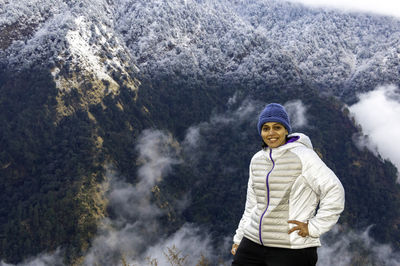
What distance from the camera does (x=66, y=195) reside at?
103062 millimetres

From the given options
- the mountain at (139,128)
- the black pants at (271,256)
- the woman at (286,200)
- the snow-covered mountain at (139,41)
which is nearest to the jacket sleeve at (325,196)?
the woman at (286,200)

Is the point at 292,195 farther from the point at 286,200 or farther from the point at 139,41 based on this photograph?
the point at 139,41

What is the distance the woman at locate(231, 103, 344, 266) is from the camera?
361 centimetres

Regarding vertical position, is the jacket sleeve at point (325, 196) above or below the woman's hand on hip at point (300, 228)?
above

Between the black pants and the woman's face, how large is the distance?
109 cm

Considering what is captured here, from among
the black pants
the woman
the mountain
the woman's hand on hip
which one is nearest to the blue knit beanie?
the woman

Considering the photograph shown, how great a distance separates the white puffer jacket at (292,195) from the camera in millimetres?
3574

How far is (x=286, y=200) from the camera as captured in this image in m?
3.95

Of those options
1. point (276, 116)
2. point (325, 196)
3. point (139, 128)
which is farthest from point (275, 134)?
point (139, 128)

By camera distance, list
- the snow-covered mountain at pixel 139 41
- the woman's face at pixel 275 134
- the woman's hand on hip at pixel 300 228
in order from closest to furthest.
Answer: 1. the woman's hand on hip at pixel 300 228
2. the woman's face at pixel 275 134
3. the snow-covered mountain at pixel 139 41

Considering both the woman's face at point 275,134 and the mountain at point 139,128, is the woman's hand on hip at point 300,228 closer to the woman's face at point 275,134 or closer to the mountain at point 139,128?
the woman's face at point 275,134

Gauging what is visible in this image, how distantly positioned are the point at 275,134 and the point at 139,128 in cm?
14333

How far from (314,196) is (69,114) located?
412ft

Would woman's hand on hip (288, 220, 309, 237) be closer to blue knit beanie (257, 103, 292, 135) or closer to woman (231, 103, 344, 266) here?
woman (231, 103, 344, 266)
